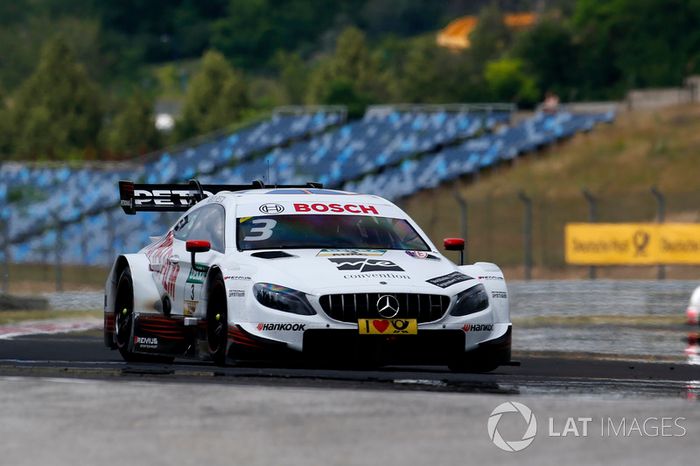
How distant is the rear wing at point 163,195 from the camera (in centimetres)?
1331

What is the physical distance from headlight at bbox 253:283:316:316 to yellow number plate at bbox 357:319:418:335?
33 centimetres

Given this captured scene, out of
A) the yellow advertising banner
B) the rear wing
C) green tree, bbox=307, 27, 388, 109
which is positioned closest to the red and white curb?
the rear wing

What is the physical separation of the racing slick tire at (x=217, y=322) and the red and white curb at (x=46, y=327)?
487 centimetres

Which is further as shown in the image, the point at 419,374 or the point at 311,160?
the point at 311,160

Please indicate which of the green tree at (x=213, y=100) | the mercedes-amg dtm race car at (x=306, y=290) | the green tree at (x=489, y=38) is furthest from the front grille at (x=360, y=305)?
the green tree at (x=489, y=38)

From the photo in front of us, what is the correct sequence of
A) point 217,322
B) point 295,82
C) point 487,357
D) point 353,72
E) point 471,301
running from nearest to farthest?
point 471,301 < point 487,357 < point 217,322 < point 353,72 < point 295,82

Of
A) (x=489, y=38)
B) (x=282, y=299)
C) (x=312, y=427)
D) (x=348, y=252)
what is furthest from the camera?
(x=489, y=38)

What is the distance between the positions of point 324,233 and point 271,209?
48 cm

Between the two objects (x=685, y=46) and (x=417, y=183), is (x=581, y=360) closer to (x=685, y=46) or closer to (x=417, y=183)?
(x=417, y=183)

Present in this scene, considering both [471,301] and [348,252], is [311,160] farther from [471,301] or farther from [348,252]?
[471,301]

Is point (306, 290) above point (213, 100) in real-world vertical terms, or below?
below

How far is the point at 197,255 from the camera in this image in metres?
11.6

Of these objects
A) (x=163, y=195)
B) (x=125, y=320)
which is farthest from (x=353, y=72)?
(x=125, y=320)

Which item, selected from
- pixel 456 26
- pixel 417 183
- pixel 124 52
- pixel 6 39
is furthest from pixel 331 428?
pixel 456 26
